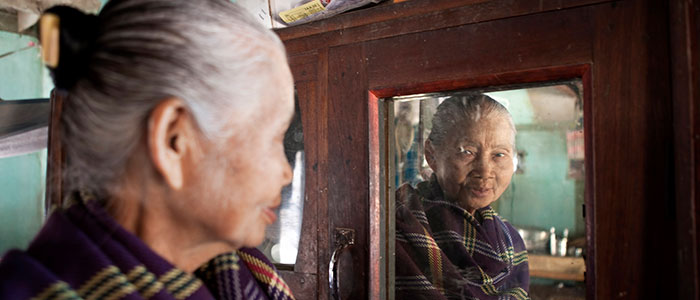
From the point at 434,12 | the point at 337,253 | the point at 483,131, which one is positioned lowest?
the point at 337,253

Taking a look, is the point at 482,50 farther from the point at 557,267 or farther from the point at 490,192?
the point at 557,267

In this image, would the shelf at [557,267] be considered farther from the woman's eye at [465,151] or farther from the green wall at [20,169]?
the green wall at [20,169]

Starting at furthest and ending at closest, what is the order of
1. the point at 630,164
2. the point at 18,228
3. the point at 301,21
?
the point at 18,228 < the point at 301,21 < the point at 630,164

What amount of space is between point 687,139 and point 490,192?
0.37 metres

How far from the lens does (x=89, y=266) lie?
574 millimetres

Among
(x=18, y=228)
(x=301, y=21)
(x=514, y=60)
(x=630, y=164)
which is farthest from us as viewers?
(x=18, y=228)

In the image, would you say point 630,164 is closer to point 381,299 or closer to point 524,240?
point 524,240

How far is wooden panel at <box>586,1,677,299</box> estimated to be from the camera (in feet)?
2.57

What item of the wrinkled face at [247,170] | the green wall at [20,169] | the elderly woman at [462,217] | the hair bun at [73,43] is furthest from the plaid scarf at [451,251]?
the green wall at [20,169]

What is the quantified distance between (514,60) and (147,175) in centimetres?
72

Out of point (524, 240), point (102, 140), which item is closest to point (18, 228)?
point (102, 140)

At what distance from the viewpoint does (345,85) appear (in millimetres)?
1113

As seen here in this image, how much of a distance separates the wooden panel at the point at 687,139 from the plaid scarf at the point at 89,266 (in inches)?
30.9

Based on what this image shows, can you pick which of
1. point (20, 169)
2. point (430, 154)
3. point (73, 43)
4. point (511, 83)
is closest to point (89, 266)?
point (73, 43)
